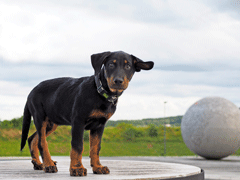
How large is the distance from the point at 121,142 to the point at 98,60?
1895 centimetres

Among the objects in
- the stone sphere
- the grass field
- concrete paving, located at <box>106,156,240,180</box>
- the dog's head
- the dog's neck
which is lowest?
the grass field

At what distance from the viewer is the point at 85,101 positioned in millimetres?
5738

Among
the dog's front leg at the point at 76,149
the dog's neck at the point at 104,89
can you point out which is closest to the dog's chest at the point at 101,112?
the dog's neck at the point at 104,89

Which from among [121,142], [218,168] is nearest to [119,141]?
[121,142]

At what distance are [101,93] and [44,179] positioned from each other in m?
1.74

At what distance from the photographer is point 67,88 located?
6.49 meters

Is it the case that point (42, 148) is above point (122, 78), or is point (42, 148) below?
below

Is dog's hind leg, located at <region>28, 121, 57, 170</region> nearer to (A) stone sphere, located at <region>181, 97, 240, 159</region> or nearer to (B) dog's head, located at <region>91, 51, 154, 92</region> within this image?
(B) dog's head, located at <region>91, 51, 154, 92</region>

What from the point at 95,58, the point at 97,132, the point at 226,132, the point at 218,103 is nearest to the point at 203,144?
the point at 226,132

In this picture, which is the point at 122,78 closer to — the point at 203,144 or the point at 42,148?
the point at 42,148

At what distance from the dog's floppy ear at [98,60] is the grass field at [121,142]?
534 inches

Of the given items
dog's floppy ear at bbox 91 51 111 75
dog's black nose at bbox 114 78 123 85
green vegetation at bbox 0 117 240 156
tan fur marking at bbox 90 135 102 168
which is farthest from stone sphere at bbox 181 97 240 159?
dog's black nose at bbox 114 78 123 85

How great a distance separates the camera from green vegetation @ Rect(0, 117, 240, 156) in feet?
65.1

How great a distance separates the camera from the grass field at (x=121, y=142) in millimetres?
19672
